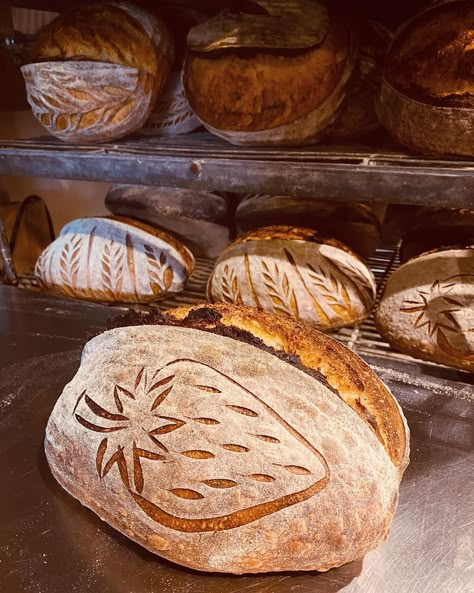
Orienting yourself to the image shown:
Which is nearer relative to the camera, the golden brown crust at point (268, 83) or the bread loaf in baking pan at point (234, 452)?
the bread loaf in baking pan at point (234, 452)

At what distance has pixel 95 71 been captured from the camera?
1.33 metres

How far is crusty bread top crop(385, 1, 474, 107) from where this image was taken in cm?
100

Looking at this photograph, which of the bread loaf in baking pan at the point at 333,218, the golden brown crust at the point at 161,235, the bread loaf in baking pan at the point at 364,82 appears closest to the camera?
the bread loaf in baking pan at the point at 364,82

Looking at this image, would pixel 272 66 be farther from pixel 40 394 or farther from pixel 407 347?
pixel 40 394


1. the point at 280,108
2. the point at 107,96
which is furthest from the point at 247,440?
the point at 107,96

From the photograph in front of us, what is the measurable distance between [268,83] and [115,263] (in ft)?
2.37

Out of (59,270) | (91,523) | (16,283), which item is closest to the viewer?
(91,523)

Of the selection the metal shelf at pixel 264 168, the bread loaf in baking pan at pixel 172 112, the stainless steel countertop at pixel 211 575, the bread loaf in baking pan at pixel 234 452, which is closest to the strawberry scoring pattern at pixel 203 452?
the bread loaf in baking pan at pixel 234 452

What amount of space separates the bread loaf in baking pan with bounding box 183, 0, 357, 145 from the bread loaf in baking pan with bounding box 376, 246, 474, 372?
44 centimetres

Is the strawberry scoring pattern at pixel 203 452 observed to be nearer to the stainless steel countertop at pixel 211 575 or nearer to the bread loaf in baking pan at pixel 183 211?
the stainless steel countertop at pixel 211 575

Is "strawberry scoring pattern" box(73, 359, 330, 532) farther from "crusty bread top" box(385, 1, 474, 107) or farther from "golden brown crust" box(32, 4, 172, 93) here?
"golden brown crust" box(32, 4, 172, 93)

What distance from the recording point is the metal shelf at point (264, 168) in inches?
37.0

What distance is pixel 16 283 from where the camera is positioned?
5.91 feet

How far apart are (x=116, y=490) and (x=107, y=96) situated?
1054mm
